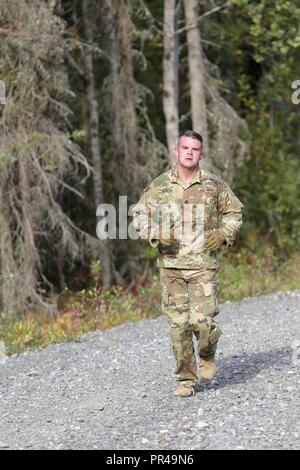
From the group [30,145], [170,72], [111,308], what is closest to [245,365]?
[111,308]

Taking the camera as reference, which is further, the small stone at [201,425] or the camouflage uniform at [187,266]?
the camouflage uniform at [187,266]

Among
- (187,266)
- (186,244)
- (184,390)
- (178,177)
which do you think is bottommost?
(184,390)

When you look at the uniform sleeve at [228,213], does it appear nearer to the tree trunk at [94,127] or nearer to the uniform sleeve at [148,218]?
the uniform sleeve at [148,218]

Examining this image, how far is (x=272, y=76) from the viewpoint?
25547mm

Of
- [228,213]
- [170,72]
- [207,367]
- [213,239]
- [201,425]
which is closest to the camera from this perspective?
[201,425]

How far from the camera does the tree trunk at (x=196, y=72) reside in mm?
21781

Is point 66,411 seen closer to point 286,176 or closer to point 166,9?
point 166,9

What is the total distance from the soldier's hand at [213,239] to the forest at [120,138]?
16.2 ft

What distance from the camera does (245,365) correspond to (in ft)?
33.2

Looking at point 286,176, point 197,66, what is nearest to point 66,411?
point 197,66

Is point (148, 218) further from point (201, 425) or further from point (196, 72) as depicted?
point (196, 72)

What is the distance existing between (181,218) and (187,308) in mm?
721

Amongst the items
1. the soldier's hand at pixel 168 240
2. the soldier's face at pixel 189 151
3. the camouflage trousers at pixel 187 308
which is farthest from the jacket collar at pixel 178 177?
the camouflage trousers at pixel 187 308

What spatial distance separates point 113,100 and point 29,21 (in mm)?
5295
